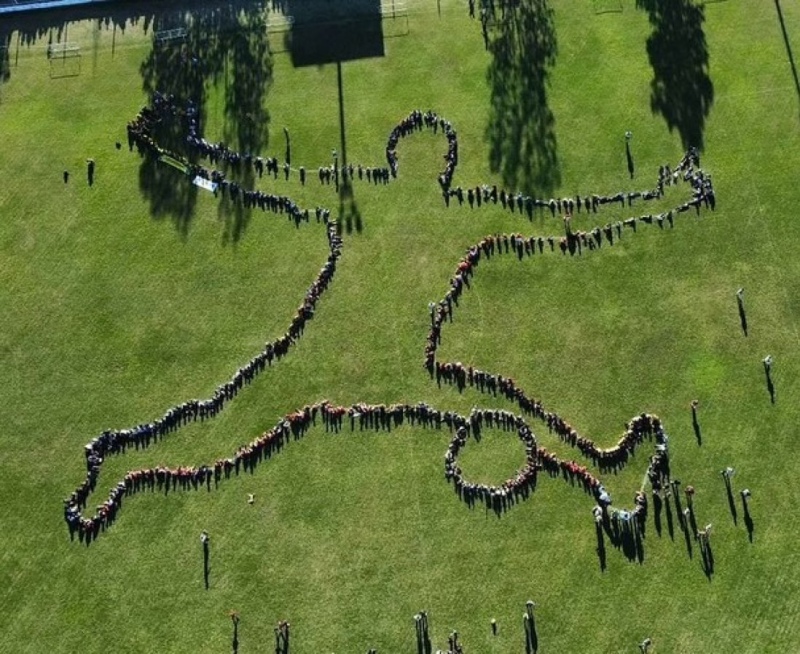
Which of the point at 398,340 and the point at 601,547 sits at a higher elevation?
the point at 398,340

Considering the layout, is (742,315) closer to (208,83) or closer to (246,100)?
(246,100)

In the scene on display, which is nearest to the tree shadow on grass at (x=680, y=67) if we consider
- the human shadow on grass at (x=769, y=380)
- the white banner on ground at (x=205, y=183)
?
the human shadow on grass at (x=769, y=380)

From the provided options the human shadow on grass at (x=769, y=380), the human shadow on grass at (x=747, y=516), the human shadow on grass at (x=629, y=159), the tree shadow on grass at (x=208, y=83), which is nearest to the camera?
the human shadow on grass at (x=747, y=516)

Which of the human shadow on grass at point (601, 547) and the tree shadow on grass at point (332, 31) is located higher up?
the tree shadow on grass at point (332, 31)

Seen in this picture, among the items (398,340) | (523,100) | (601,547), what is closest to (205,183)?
(398,340)

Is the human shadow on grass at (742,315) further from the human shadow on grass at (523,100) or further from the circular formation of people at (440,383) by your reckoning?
the human shadow on grass at (523,100)

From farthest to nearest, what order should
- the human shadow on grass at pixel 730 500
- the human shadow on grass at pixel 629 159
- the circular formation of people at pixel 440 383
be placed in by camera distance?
the human shadow on grass at pixel 629 159 < the circular formation of people at pixel 440 383 < the human shadow on grass at pixel 730 500

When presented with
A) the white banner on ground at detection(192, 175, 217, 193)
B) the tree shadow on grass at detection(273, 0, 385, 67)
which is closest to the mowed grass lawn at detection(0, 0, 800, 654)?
the white banner on ground at detection(192, 175, 217, 193)

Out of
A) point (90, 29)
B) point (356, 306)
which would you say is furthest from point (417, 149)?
point (90, 29)
